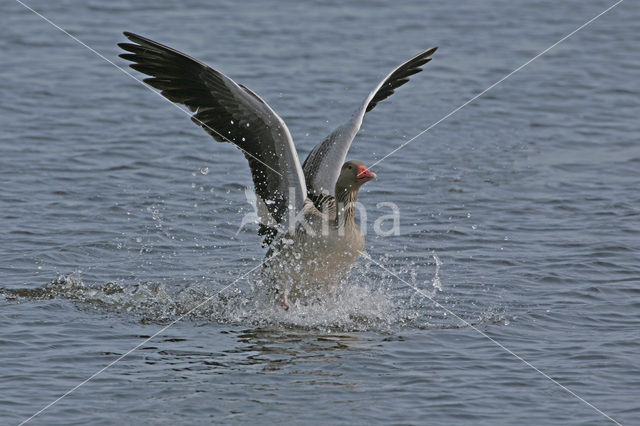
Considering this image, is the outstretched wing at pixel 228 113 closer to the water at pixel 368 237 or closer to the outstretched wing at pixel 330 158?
the outstretched wing at pixel 330 158

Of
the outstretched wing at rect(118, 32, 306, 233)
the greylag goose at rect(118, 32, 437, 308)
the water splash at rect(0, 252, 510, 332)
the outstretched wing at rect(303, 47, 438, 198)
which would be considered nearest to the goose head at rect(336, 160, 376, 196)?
the greylag goose at rect(118, 32, 437, 308)

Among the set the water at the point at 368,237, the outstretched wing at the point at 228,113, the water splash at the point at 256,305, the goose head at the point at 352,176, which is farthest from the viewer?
the goose head at the point at 352,176

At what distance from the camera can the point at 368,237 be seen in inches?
419

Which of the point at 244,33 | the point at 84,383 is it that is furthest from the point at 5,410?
the point at 244,33

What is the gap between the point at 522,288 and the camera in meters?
8.98

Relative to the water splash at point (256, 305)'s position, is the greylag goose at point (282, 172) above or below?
above

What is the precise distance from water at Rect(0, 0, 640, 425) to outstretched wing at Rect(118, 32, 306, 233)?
1.20m

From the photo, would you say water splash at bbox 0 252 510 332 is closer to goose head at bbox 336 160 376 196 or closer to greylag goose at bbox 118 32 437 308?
greylag goose at bbox 118 32 437 308

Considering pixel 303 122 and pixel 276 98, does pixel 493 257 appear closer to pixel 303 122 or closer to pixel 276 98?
pixel 303 122

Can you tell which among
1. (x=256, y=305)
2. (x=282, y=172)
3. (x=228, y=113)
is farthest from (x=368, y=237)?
(x=228, y=113)

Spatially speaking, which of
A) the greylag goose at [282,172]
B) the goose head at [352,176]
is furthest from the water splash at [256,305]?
the goose head at [352,176]

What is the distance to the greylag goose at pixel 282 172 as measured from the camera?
25.8 ft

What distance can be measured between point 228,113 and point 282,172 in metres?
0.68

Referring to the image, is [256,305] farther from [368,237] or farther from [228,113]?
[368,237]
